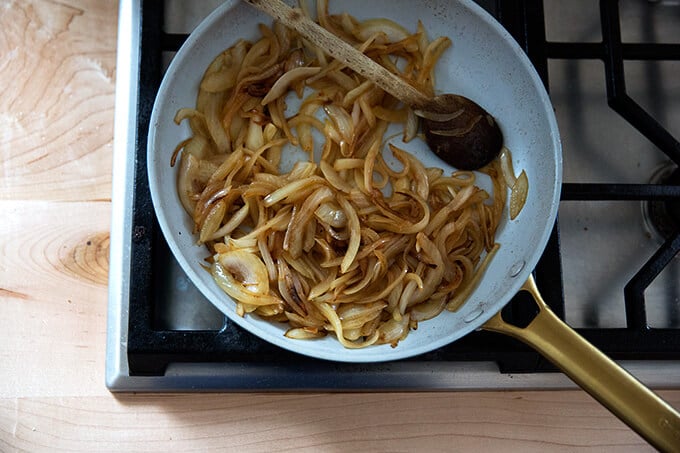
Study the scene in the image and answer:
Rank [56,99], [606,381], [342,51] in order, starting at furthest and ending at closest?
[56,99]
[342,51]
[606,381]

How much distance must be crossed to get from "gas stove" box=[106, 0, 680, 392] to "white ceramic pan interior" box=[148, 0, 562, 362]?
0.05 meters

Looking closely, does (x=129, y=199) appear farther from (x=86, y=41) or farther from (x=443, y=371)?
(x=443, y=371)

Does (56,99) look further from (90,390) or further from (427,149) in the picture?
(427,149)

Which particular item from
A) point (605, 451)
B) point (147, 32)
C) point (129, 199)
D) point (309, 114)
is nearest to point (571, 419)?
point (605, 451)

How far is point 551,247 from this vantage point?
0.88 meters

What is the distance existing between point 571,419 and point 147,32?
0.76 metres

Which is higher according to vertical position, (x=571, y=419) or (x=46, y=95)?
(x=46, y=95)

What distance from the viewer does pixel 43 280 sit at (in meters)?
0.95

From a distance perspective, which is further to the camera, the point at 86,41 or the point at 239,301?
the point at 86,41

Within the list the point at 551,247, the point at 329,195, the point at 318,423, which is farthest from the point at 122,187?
the point at 551,247

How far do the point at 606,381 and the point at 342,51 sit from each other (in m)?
0.47

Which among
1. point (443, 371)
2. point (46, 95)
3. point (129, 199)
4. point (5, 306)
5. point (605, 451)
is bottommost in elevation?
point (605, 451)

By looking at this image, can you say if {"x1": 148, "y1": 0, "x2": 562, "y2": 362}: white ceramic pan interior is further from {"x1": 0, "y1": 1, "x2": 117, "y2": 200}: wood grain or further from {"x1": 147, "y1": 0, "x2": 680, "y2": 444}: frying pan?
{"x1": 0, "y1": 1, "x2": 117, "y2": 200}: wood grain

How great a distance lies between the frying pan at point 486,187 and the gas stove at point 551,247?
0.15ft
